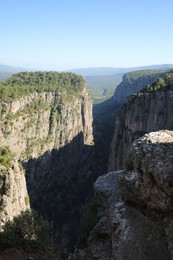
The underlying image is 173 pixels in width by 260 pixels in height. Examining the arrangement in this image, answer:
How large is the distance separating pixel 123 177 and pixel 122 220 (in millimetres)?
4327

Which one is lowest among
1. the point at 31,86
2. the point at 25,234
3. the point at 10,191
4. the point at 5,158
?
the point at 10,191

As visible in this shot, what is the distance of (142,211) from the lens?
101 feet

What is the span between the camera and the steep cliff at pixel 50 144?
131 metres

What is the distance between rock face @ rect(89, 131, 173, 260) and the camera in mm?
27422

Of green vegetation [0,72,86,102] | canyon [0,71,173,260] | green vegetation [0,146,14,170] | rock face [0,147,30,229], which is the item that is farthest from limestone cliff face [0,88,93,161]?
rock face [0,147,30,229]

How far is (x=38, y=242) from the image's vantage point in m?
43.6

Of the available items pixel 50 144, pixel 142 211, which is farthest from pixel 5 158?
pixel 50 144

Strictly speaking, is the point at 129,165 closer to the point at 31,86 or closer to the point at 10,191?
the point at 10,191

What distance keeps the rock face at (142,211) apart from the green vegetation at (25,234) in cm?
1178

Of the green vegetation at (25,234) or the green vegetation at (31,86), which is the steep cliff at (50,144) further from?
the green vegetation at (25,234)

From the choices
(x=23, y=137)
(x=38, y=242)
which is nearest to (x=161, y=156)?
(x=38, y=242)

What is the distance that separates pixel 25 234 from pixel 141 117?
229ft

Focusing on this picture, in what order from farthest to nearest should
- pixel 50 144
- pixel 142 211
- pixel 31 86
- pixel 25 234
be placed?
1. pixel 31 86
2. pixel 50 144
3. pixel 25 234
4. pixel 142 211

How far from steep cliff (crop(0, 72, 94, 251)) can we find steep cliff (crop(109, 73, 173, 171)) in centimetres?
2692
